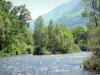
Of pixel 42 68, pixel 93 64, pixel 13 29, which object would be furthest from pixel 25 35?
pixel 93 64

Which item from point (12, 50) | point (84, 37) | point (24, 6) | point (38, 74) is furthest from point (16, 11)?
point (38, 74)

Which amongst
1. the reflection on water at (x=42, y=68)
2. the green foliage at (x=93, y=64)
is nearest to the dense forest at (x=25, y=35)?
the reflection on water at (x=42, y=68)

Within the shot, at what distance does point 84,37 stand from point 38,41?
65806 millimetres

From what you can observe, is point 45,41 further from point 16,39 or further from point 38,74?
point 38,74

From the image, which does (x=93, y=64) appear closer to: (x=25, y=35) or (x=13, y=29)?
(x=13, y=29)

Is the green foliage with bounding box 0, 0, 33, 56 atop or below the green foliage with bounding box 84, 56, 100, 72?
atop

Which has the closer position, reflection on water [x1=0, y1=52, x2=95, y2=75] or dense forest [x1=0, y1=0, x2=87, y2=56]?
reflection on water [x1=0, y1=52, x2=95, y2=75]

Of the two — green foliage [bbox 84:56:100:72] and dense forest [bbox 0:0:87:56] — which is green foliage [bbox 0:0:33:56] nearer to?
dense forest [bbox 0:0:87:56]

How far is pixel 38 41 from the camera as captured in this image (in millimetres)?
123125

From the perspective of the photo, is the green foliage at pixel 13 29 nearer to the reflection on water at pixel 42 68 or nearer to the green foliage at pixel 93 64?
the reflection on water at pixel 42 68

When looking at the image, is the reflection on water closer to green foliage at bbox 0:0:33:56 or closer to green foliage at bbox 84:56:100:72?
green foliage at bbox 84:56:100:72

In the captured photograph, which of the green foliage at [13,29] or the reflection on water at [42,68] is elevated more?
the green foliage at [13,29]

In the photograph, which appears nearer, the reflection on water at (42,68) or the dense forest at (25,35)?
the reflection on water at (42,68)

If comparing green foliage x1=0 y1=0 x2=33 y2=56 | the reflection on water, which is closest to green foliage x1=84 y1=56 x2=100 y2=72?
the reflection on water
